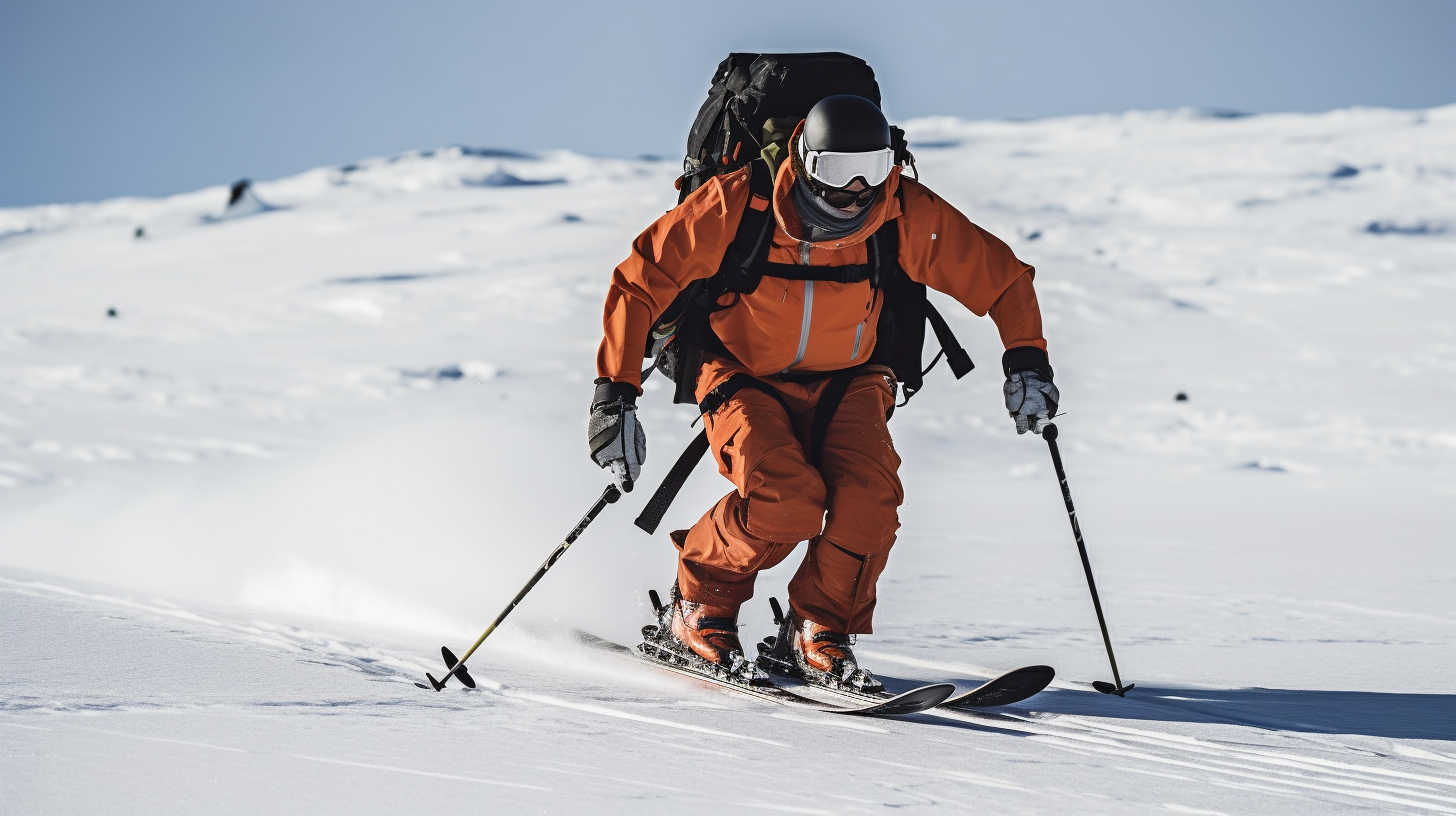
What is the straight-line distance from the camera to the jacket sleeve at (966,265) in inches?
149

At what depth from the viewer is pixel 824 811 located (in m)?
2.13

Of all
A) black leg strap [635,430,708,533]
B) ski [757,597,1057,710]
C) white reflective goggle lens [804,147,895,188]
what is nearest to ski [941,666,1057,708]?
ski [757,597,1057,710]

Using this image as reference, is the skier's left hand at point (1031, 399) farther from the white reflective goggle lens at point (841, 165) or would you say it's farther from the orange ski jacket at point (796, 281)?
the white reflective goggle lens at point (841, 165)

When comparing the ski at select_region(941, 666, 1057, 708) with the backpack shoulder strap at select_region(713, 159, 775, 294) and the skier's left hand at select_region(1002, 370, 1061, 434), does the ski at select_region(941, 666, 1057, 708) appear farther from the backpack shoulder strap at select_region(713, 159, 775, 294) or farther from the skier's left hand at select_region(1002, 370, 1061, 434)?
the backpack shoulder strap at select_region(713, 159, 775, 294)

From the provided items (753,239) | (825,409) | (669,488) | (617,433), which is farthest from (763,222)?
(669,488)

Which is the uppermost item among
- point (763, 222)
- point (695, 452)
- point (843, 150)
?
point (843, 150)

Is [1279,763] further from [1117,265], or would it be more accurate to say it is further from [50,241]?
[50,241]

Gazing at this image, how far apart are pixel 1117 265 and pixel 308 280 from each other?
1503cm

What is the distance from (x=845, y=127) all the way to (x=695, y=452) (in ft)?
3.88

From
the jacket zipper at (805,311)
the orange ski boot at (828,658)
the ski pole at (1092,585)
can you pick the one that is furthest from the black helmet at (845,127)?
the orange ski boot at (828,658)

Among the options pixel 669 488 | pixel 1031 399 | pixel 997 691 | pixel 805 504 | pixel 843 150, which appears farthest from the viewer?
pixel 669 488

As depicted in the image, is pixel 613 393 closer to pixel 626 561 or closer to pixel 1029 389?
pixel 1029 389

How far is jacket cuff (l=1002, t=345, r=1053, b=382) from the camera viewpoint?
152 inches

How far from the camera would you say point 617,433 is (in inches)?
142
